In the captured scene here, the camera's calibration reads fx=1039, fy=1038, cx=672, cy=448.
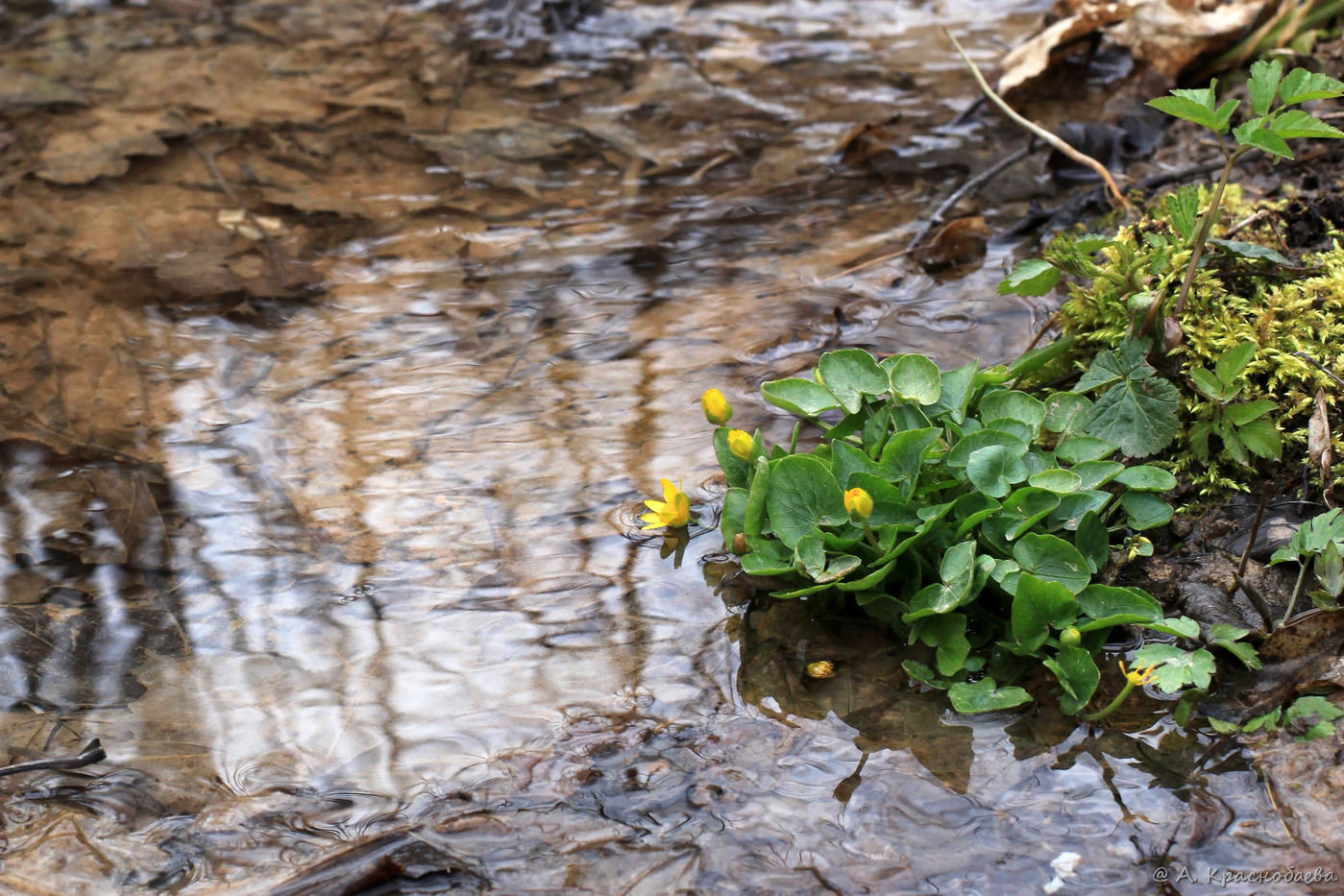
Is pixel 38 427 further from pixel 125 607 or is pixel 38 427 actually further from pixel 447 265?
pixel 447 265

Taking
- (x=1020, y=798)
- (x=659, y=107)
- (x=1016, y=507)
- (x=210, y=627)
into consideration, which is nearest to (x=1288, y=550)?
(x=1016, y=507)

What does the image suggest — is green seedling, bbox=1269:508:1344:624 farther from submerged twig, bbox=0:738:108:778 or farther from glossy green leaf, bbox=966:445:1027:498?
submerged twig, bbox=0:738:108:778

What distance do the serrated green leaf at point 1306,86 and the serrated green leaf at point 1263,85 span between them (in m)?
0.02

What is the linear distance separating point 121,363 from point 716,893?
7.76ft

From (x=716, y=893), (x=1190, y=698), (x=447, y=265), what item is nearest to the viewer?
(x=716, y=893)

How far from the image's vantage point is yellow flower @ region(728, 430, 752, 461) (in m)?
2.16

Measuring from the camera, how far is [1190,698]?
1857mm

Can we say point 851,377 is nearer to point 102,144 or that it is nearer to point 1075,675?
point 1075,675

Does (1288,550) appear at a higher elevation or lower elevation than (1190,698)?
higher

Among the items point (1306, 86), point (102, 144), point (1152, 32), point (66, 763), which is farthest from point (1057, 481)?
point (102, 144)

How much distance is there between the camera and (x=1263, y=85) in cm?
195

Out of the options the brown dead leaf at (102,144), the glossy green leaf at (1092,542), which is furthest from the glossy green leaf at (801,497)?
the brown dead leaf at (102,144)

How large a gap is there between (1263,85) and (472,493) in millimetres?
1870

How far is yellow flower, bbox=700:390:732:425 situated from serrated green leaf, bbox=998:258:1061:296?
0.68 metres
